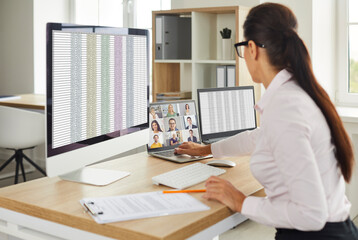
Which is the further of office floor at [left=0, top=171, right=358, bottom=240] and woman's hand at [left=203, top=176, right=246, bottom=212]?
office floor at [left=0, top=171, right=358, bottom=240]

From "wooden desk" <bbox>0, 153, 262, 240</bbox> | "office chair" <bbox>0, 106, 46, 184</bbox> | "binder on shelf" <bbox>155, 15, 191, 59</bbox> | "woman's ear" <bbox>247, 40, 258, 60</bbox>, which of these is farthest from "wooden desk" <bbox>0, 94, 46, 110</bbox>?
"woman's ear" <bbox>247, 40, 258, 60</bbox>

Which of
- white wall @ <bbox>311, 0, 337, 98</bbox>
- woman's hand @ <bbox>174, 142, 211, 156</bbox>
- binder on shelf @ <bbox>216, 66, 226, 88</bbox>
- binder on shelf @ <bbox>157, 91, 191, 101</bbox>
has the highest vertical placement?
white wall @ <bbox>311, 0, 337, 98</bbox>

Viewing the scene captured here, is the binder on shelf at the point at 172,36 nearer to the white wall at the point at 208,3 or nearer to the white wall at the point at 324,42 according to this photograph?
the white wall at the point at 208,3

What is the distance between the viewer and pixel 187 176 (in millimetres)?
1827

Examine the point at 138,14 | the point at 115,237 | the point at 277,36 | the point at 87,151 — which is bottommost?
the point at 115,237

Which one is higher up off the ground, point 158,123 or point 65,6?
point 65,6

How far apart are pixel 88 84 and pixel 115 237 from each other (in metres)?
0.63

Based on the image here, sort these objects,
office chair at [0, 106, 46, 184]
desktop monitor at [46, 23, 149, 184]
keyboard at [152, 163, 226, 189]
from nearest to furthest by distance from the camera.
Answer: desktop monitor at [46, 23, 149, 184], keyboard at [152, 163, 226, 189], office chair at [0, 106, 46, 184]

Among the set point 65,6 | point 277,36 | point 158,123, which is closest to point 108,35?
point 158,123

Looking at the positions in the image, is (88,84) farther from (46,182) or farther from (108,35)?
(46,182)

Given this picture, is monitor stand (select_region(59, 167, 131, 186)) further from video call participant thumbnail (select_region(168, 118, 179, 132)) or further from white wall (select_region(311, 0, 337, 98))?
white wall (select_region(311, 0, 337, 98))

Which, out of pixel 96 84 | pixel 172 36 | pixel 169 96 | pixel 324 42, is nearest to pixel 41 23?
pixel 172 36

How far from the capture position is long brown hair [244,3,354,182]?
1.39 metres

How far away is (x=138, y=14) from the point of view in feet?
17.0
